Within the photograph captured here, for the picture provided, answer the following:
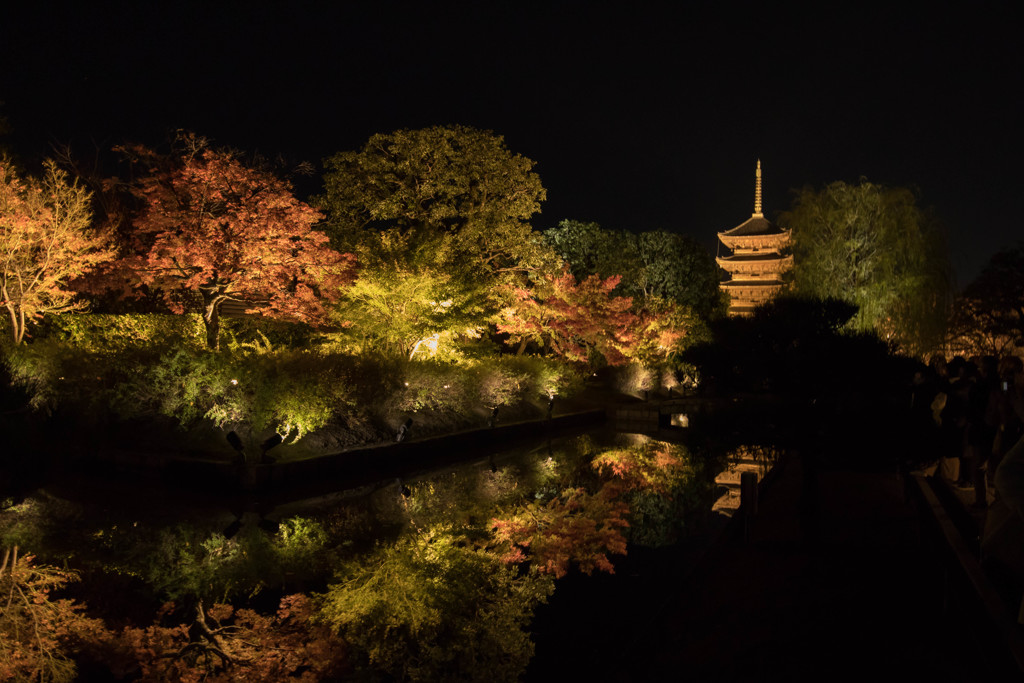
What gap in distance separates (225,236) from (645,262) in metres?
20.3

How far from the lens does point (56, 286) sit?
15.2 m

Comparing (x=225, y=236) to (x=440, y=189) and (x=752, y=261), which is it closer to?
(x=440, y=189)

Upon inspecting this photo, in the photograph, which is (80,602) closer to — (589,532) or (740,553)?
(589,532)

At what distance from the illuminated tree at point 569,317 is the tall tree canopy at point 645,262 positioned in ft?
17.2

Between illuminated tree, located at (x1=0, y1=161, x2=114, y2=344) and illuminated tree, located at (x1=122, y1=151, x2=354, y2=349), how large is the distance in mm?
1123

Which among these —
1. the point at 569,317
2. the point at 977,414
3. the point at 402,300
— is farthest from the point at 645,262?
the point at 977,414

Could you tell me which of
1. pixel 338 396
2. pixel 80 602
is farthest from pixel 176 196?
pixel 80 602

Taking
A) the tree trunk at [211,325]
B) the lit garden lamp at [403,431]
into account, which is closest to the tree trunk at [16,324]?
the tree trunk at [211,325]

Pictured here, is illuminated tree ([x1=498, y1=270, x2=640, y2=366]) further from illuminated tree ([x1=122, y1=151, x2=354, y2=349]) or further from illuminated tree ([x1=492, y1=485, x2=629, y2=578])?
illuminated tree ([x1=492, y1=485, x2=629, y2=578])

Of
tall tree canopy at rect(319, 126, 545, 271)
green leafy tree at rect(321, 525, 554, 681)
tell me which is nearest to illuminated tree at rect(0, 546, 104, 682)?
green leafy tree at rect(321, 525, 554, 681)

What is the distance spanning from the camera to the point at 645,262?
3128cm

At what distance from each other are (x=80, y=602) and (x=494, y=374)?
12.6 meters

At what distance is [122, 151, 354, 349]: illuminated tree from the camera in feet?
48.2

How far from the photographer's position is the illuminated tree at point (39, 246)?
1407cm
